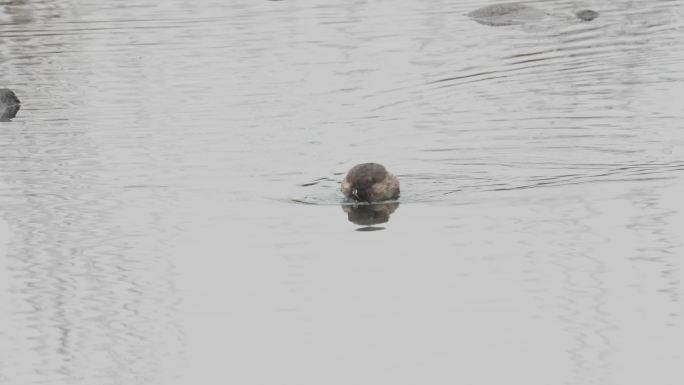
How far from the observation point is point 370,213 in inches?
432

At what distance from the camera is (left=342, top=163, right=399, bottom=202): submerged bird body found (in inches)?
437

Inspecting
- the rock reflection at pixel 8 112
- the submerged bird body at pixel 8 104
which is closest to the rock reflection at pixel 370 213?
the rock reflection at pixel 8 112

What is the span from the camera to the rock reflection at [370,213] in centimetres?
1075

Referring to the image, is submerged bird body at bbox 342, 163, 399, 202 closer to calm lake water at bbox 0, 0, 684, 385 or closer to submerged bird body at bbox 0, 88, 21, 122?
calm lake water at bbox 0, 0, 684, 385

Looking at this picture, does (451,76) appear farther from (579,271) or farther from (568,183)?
(579,271)

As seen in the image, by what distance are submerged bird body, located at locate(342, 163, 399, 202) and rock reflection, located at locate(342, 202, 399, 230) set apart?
62mm

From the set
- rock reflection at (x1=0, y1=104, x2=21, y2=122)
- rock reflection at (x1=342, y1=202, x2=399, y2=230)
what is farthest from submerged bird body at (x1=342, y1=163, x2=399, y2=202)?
rock reflection at (x1=0, y1=104, x2=21, y2=122)

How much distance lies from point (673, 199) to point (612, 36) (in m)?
7.96

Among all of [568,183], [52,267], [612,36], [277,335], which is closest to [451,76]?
[612,36]

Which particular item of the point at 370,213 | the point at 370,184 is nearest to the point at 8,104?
the point at 370,184

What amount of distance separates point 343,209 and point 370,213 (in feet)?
0.81

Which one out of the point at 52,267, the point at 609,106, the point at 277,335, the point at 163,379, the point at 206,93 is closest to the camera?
the point at 163,379

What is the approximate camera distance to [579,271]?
30.6 feet

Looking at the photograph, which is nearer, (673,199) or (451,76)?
(673,199)
